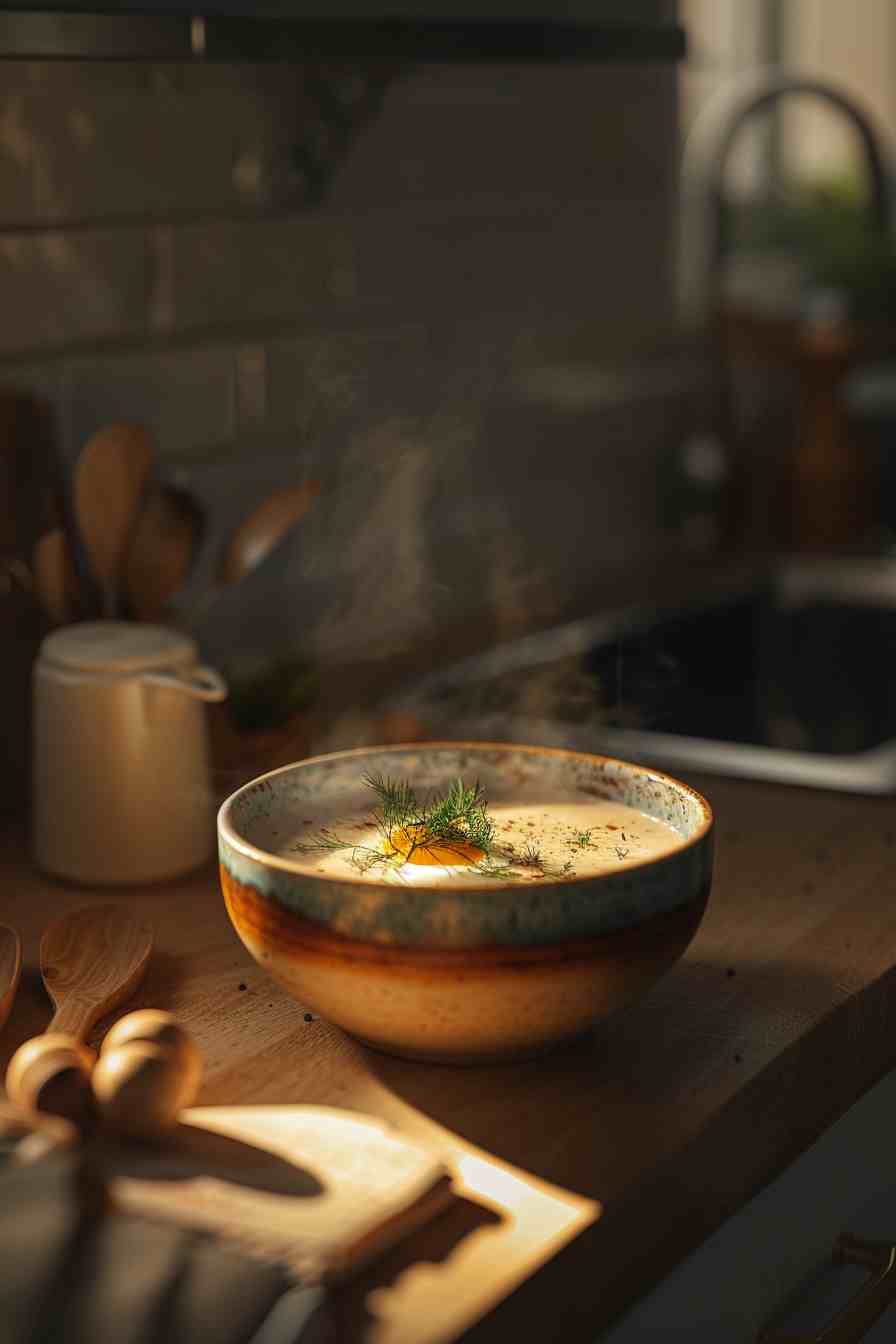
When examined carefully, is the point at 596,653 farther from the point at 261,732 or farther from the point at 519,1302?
the point at 519,1302

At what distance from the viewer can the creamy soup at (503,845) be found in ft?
3.20

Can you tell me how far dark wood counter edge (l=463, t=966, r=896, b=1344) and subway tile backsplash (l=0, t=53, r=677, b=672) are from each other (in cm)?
79

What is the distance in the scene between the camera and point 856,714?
7.13ft

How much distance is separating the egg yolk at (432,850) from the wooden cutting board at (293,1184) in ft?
0.49

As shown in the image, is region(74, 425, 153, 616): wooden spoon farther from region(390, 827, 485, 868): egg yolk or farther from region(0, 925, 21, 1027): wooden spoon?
region(390, 827, 485, 868): egg yolk

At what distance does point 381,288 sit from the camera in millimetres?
1833

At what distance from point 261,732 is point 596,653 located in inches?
17.9

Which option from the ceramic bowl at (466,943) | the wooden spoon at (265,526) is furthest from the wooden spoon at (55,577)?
the ceramic bowl at (466,943)

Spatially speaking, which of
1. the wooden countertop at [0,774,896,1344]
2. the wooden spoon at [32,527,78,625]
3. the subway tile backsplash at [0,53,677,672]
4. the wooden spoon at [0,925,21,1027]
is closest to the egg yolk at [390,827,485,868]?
the wooden countertop at [0,774,896,1344]

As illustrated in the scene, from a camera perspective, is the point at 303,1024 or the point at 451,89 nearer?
the point at 303,1024

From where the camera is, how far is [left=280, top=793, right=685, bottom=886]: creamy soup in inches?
38.4

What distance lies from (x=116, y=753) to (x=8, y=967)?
0.24 meters

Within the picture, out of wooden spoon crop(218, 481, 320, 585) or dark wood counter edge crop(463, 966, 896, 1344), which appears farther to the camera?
wooden spoon crop(218, 481, 320, 585)

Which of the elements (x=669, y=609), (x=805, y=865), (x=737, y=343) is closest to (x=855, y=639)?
(x=669, y=609)
